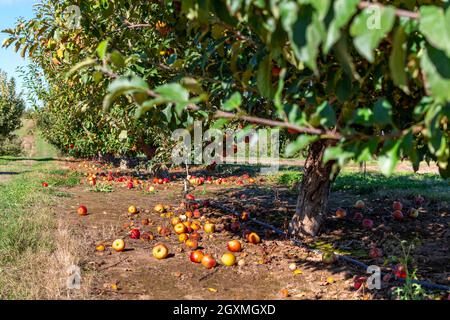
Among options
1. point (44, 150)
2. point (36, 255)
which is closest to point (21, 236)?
point (36, 255)

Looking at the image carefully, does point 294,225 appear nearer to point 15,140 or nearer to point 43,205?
point 43,205

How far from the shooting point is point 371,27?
1131 millimetres

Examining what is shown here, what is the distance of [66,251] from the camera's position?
436cm

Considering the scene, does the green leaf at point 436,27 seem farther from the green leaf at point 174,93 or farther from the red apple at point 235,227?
the red apple at point 235,227

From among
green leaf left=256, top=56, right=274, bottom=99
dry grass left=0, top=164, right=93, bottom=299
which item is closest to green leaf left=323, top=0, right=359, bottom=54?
green leaf left=256, top=56, right=274, bottom=99

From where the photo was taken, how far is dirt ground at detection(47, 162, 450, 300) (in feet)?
12.3

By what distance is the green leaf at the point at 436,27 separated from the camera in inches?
41.6

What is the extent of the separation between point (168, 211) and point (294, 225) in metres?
2.80

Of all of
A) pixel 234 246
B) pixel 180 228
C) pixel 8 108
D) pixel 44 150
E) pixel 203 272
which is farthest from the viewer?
pixel 44 150

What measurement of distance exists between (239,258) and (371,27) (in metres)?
3.85

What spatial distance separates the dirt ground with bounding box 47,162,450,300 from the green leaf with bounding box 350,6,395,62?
2835mm

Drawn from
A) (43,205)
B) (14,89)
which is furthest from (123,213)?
(14,89)

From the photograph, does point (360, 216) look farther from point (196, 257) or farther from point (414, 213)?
point (196, 257)

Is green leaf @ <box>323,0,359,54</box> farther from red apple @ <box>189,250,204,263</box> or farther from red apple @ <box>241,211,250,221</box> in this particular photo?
red apple @ <box>241,211,250,221</box>
